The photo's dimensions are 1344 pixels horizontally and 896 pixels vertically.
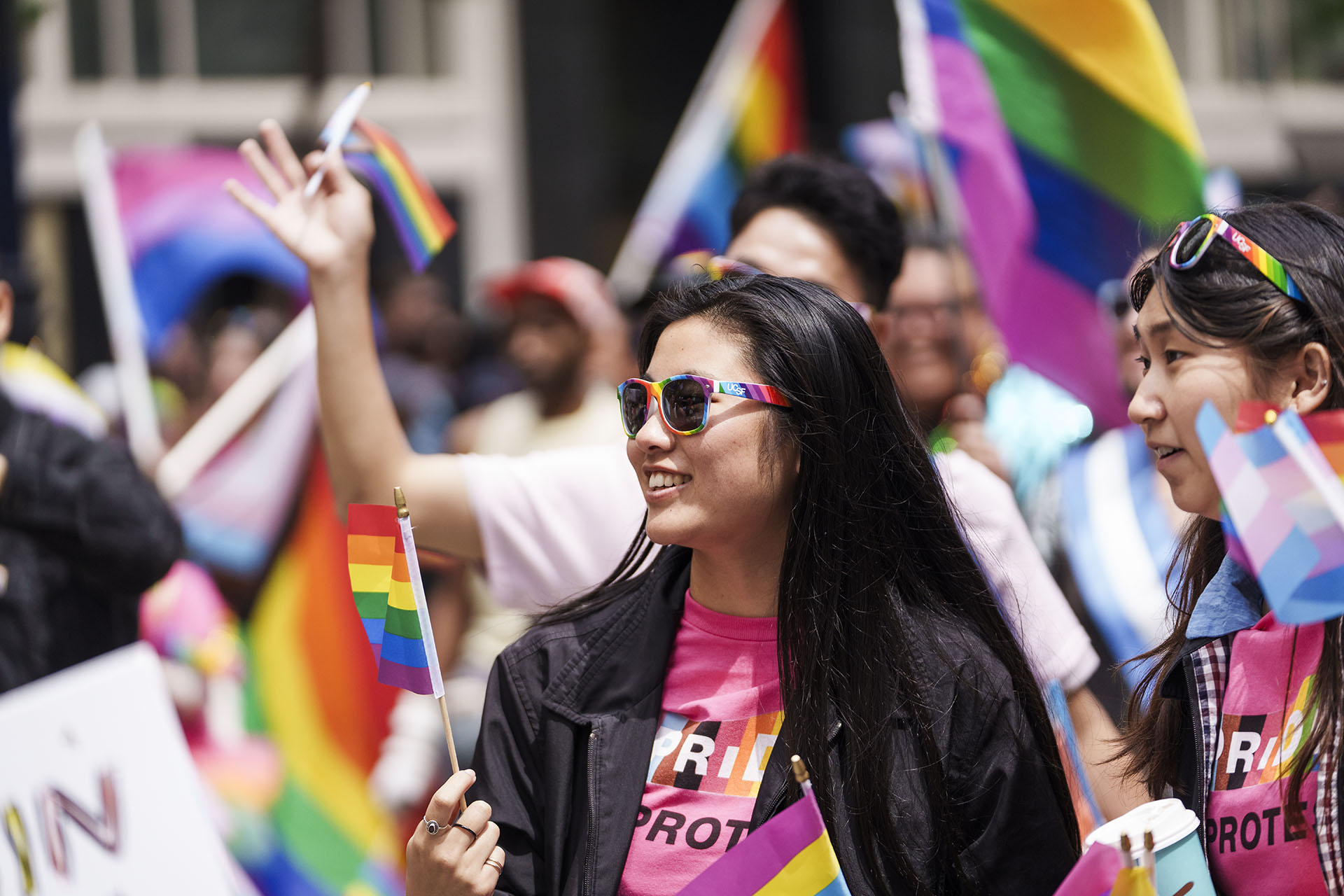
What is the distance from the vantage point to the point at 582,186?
47.7 feet

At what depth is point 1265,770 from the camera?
1921mm

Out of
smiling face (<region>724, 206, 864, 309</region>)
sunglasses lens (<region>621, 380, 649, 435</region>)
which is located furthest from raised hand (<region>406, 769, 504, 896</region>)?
smiling face (<region>724, 206, 864, 309</region>)

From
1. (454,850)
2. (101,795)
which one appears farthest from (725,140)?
(454,850)

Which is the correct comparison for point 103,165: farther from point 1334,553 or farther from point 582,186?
point 582,186

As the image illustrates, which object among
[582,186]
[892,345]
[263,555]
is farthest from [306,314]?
[582,186]

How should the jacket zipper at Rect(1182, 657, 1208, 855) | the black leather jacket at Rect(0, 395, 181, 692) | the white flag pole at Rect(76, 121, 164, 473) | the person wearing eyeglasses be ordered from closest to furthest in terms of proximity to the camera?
the jacket zipper at Rect(1182, 657, 1208, 855), the person wearing eyeglasses, the black leather jacket at Rect(0, 395, 181, 692), the white flag pole at Rect(76, 121, 164, 473)

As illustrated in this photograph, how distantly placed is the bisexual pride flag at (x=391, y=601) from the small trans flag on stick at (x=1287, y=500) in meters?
1.07

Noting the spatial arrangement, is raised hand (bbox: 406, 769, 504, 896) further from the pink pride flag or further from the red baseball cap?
the red baseball cap

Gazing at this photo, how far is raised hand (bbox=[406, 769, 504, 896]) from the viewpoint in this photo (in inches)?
79.9

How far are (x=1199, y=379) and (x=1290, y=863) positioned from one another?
617mm

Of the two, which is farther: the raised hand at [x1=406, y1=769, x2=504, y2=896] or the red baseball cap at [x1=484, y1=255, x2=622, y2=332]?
the red baseball cap at [x1=484, y1=255, x2=622, y2=332]

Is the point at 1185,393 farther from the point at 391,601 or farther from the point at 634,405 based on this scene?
the point at 391,601

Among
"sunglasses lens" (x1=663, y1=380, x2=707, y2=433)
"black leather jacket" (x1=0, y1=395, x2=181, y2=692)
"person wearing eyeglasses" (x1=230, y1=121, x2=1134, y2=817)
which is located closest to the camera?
"sunglasses lens" (x1=663, y1=380, x2=707, y2=433)

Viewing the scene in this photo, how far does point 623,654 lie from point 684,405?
41 centimetres
